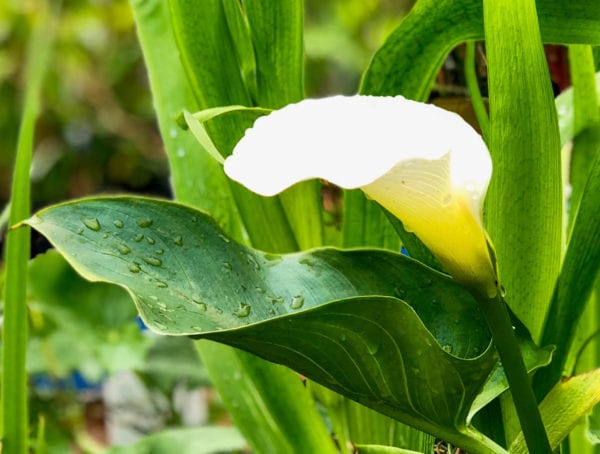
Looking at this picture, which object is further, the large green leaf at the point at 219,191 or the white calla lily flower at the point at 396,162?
the large green leaf at the point at 219,191

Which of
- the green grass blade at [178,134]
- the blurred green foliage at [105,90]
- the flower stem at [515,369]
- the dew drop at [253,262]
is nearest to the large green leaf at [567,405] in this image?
the flower stem at [515,369]

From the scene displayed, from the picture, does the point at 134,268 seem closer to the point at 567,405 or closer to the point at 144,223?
the point at 144,223

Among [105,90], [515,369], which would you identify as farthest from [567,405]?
[105,90]

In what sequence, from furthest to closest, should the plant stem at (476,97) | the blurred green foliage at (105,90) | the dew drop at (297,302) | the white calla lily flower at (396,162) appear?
the blurred green foliage at (105,90)
the plant stem at (476,97)
the dew drop at (297,302)
the white calla lily flower at (396,162)

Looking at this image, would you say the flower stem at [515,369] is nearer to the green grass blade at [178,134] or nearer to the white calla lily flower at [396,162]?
the white calla lily flower at [396,162]

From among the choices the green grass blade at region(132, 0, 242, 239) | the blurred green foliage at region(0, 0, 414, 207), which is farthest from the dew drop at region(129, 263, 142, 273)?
the blurred green foliage at region(0, 0, 414, 207)
